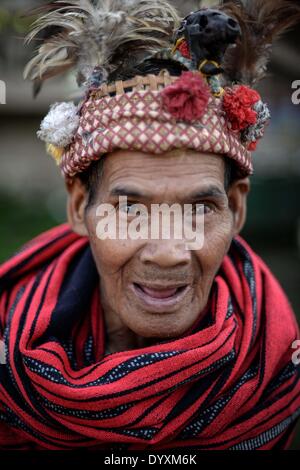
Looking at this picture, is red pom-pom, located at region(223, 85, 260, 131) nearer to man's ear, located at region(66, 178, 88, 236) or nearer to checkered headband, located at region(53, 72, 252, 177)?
checkered headband, located at region(53, 72, 252, 177)

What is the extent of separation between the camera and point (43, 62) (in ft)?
8.43

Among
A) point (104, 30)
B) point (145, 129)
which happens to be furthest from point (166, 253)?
point (104, 30)

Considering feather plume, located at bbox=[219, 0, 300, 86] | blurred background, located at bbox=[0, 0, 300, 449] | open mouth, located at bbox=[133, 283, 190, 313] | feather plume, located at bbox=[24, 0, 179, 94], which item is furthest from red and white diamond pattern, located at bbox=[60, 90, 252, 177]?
blurred background, located at bbox=[0, 0, 300, 449]

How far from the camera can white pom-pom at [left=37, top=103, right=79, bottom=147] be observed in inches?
96.3

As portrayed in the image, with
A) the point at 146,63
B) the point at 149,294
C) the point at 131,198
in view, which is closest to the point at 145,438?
the point at 149,294

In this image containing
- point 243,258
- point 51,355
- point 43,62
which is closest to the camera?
point 51,355

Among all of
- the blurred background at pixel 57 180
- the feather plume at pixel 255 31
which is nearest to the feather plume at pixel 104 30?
the feather plume at pixel 255 31

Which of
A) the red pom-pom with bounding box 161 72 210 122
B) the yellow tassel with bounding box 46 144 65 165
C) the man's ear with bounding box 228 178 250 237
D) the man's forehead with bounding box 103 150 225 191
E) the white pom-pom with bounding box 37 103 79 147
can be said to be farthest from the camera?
the man's ear with bounding box 228 178 250 237

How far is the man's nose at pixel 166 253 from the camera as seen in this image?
223 cm

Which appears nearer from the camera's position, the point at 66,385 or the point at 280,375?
the point at 66,385

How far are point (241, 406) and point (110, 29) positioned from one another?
1754 mm

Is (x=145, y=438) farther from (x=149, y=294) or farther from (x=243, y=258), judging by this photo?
(x=243, y=258)

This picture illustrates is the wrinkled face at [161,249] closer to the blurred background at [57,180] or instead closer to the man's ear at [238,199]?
the man's ear at [238,199]

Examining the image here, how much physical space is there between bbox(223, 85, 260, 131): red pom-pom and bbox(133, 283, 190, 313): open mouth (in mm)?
728
